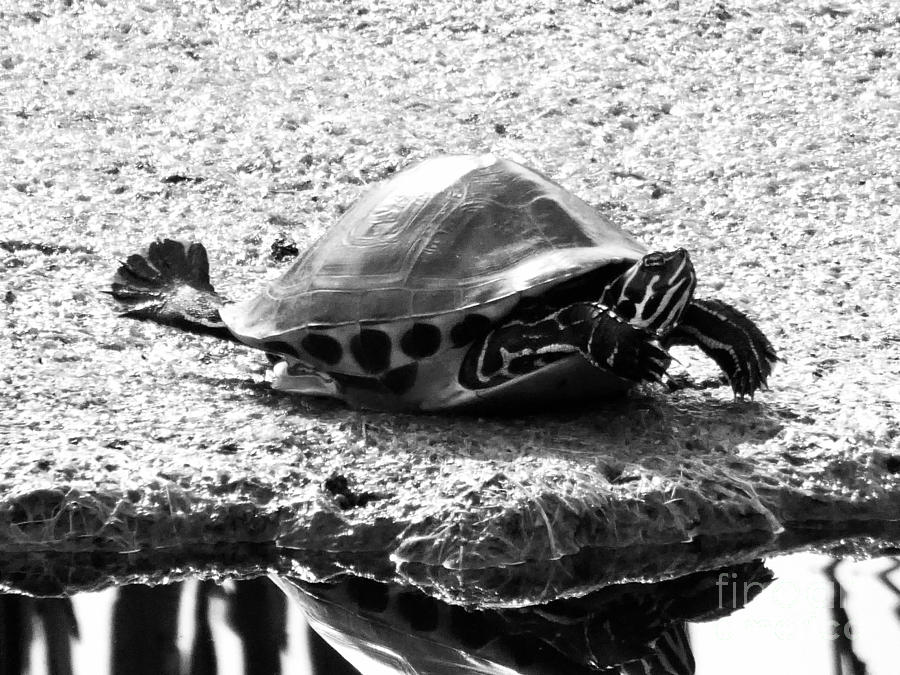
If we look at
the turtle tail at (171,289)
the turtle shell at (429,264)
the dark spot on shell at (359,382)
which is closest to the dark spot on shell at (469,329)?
the turtle shell at (429,264)

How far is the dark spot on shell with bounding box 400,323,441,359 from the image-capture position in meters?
3.04

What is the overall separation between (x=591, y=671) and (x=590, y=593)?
1.12 feet

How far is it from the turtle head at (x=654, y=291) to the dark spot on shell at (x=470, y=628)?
29.8 inches

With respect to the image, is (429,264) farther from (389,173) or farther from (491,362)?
(389,173)

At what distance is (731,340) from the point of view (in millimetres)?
3119

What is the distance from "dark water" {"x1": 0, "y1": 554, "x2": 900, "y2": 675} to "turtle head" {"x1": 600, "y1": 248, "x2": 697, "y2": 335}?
0.58 metres

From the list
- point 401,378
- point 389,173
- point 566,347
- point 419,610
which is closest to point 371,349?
point 401,378

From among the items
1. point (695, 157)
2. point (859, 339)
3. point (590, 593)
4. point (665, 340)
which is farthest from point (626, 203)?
point (590, 593)

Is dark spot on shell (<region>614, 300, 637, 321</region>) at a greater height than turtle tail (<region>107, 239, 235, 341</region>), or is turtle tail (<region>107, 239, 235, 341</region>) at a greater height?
turtle tail (<region>107, 239, 235, 341</region>)

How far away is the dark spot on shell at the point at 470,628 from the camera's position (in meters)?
2.41

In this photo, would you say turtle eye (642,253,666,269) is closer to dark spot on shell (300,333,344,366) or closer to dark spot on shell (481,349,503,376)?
dark spot on shell (481,349,503,376)

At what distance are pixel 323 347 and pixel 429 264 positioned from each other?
1.12ft

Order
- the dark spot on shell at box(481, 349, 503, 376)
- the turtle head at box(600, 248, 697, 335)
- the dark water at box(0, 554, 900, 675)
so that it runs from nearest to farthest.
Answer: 1. the dark water at box(0, 554, 900, 675)
2. the turtle head at box(600, 248, 697, 335)
3. the dark spot on shell at box(481, 349, 503, 376)

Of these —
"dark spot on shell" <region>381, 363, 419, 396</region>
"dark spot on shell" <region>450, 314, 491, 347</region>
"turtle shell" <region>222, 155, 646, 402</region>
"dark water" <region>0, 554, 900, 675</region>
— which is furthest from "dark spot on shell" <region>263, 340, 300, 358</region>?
"dark water" <region>0, 554, 900, 675</region>
